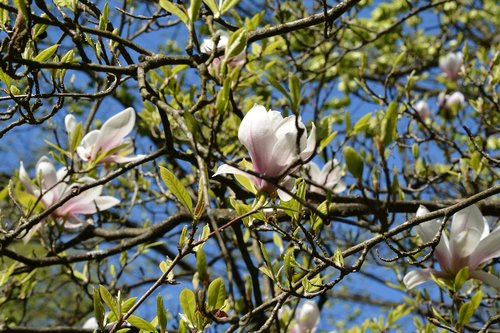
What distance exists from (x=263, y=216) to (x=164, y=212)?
175 centimetres

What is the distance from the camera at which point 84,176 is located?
6.03ft

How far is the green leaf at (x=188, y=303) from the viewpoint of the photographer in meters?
1.04

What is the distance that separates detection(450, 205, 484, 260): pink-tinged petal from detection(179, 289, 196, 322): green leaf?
0.59 metres

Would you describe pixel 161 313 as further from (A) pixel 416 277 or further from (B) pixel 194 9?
(A) pixel 416 277

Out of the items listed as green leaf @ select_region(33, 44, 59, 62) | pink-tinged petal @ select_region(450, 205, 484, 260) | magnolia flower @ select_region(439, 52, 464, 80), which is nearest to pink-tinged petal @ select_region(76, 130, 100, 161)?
green leaf @ select_region(33, 44, 59, 62)

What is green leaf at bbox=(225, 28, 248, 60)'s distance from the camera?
42.3 inches

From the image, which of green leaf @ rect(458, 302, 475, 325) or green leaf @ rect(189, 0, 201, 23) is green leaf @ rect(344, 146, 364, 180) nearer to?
green leaf @ rect(189, 0, 201, 23)

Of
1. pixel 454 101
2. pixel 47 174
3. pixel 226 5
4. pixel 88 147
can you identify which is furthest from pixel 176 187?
pixel 454 101

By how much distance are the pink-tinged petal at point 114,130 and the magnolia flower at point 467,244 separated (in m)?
0.72

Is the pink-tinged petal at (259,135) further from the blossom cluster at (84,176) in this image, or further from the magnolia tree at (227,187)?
the blossom cluster at (84,176)


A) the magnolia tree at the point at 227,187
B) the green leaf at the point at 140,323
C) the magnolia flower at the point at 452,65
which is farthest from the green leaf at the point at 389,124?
the magnolia flower at the point at 452,65

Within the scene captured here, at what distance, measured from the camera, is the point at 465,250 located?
1.34 metres

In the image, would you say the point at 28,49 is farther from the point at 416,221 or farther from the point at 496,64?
the point at 496,64

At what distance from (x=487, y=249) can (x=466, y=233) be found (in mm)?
54
